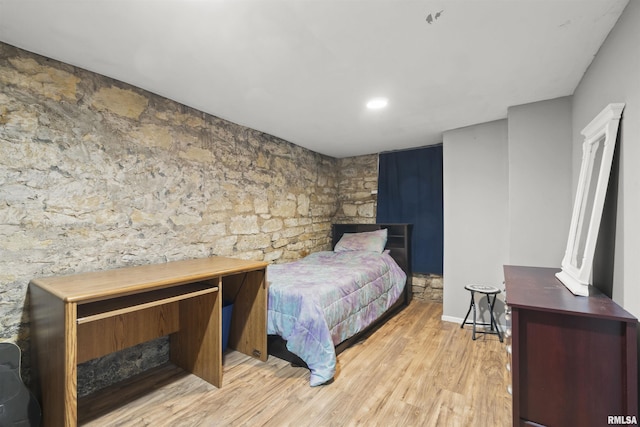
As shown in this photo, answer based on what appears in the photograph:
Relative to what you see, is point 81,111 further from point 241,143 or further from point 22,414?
point 22,414

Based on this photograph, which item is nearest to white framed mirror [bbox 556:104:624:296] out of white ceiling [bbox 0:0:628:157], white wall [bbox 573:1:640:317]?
white wall [bbox 573:1:640:317]

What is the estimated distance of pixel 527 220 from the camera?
2418mm

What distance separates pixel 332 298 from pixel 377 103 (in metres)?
1.73

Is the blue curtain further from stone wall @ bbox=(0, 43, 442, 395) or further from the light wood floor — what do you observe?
stone wall @ bbox=(0, 43, 442, 395)

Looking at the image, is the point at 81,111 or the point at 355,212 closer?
the point at 81,111

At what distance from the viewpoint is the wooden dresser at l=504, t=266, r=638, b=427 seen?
3.82 ft

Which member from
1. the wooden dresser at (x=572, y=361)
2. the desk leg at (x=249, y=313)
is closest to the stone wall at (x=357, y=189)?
the desk leg at (x=249, y=313)

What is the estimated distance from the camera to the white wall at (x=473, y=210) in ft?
9.70

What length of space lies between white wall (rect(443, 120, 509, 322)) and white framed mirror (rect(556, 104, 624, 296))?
114 centimetres

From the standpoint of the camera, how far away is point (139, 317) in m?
2.09

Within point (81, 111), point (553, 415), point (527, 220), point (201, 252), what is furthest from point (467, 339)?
point (81, 111)

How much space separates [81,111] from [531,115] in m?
3.47

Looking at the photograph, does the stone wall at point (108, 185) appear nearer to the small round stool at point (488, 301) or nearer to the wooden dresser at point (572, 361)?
the small round stool at point (488, 301)

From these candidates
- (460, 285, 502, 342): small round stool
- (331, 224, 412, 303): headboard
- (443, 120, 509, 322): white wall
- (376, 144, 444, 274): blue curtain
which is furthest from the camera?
(331, 224, 412, 303): headboard
